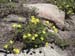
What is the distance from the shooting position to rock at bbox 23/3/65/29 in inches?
236

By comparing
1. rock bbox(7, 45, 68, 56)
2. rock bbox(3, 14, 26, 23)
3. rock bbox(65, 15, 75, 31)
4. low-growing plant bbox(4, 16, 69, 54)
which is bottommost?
rock bbox(7, 45, 68, 56)

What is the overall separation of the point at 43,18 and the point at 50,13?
26 centimetres

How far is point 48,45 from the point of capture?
5.12m

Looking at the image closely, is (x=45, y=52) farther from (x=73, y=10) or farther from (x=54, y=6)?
(x=73, y=10)

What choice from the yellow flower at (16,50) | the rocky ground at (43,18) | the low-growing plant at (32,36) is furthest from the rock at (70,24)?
the yellow flower at (16,50)

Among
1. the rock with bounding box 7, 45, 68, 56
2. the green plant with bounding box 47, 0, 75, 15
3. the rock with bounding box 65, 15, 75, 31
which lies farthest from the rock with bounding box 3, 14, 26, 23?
the green plant with bounding box 47, 0, 75, 15

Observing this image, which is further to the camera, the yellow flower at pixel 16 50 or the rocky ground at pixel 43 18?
the rocky ground at pixel 43 18

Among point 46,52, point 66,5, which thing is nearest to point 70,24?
point 66,5

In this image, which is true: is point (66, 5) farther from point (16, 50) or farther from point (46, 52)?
point (16, 50)

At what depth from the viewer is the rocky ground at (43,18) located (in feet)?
16.6

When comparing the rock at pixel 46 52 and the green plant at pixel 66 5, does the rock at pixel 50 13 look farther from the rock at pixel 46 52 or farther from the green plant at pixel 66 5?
the rock at pixel 46 52

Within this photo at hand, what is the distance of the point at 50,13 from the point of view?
611 cm

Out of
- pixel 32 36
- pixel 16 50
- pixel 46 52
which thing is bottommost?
pixel 46 52

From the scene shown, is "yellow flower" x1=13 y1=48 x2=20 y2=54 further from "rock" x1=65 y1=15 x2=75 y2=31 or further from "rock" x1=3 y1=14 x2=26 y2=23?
"rock" x1=65 y1=15 x2=75 y2=31
